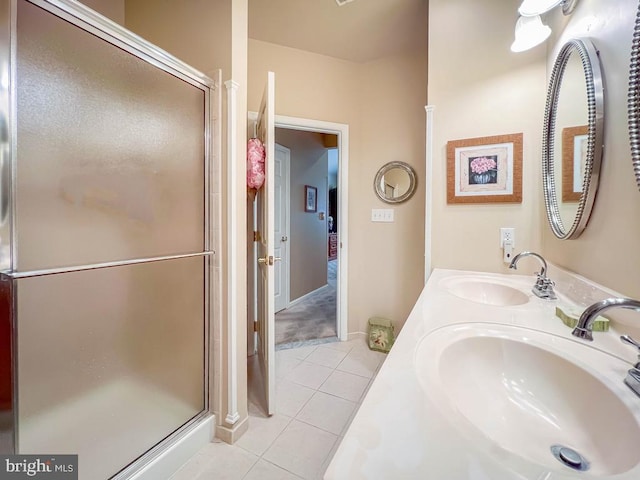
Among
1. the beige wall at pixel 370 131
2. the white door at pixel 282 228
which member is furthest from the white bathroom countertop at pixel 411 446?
the white door at pixel 282 228

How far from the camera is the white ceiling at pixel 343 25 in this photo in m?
1.80

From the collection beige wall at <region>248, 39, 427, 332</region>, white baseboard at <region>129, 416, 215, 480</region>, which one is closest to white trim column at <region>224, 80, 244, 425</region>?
white baseboard at <region>129, 416, 215, 480</region>

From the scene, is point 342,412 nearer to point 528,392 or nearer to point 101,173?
point 528,392

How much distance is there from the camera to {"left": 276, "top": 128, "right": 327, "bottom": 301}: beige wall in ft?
11.7

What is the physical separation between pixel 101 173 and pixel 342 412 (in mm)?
1759

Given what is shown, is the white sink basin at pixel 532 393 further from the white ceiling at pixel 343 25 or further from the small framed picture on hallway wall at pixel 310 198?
the small framed picture on hallway wall at pixel 310 198

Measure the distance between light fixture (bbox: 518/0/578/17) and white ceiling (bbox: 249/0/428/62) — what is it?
0.85m

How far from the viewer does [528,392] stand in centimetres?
66

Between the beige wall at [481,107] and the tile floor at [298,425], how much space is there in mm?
1102

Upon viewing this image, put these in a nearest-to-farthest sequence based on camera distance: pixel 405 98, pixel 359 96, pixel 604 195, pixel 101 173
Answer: pixel 604 195, pixel 101 173, pixel 405 98, pixel 359 96

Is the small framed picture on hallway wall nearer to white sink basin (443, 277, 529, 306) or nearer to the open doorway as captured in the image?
the open doorway

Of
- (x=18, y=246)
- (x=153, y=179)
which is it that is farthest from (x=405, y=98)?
(x=18, y=246)

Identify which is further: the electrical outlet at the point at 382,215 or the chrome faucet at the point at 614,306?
the electrical outlet at the point at 382,215

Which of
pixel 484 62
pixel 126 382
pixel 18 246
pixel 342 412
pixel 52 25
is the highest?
pixel 484 62
